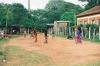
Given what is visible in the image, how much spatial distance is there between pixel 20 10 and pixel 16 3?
5.32 m

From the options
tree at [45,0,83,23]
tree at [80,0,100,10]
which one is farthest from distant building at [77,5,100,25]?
tree at [45,0,83,23]

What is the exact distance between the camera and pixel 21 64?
1667cm

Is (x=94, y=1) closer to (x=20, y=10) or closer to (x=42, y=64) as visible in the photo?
(x=20, y=10)

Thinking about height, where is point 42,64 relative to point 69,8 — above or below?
below

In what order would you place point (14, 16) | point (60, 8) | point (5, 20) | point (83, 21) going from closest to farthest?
point (83, 21) < point (5, 20) < point (14, 16) < point (60, 8)

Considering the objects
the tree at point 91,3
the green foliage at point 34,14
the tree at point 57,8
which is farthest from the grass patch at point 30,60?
the tree at point 57,8

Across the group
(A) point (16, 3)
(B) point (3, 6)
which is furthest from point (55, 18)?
(B) point (3, 6)

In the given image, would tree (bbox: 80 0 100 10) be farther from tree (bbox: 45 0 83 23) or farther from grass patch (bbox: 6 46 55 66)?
grass patch (bbox: 6 46 55 66)

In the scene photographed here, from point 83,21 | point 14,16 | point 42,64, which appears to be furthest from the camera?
point 14,16

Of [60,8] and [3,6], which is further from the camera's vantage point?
[60,8]

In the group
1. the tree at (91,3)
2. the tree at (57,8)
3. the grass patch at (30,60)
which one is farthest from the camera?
the tree at (57,8)

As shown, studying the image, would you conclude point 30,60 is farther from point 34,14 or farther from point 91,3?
point 34,14

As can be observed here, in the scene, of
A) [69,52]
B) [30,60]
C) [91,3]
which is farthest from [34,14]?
[30,60]

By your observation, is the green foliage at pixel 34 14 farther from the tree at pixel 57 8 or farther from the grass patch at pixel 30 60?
the grass patch at pixel 30 60
